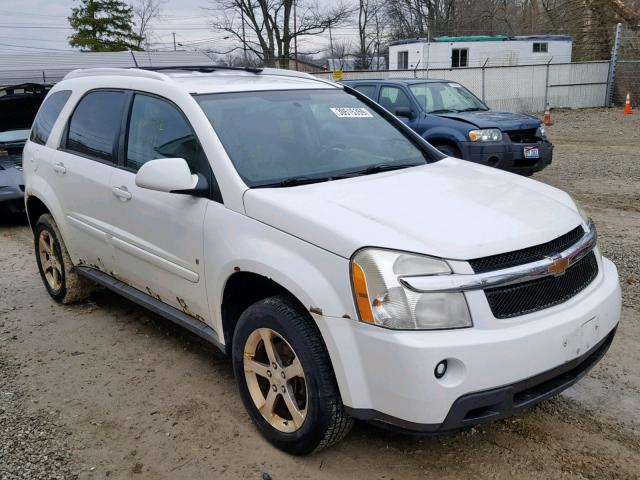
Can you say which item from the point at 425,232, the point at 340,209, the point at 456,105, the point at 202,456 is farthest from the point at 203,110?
the point at 456,105

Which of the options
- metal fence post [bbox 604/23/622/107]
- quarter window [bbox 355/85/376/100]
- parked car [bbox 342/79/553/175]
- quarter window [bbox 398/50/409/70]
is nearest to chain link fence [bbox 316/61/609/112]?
metal fence post [bbox 604/23/622/107]

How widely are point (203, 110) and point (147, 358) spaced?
178cm

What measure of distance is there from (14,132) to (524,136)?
7.69 metres

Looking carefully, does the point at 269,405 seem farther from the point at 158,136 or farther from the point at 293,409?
the point at 158,136

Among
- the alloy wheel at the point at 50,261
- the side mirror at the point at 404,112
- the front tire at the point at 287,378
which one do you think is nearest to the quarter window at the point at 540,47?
the side mirror at the point at 404,112

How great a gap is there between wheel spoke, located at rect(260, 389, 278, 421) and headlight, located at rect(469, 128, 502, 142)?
6744 millimetres

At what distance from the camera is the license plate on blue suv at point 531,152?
9.01 meters

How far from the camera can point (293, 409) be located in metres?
2.89

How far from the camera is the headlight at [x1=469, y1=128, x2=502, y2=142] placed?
8.93m

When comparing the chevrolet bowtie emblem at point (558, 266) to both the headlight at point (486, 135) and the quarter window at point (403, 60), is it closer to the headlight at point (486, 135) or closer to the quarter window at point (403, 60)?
the headlight at point (486, 135)

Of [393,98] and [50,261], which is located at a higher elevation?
[393,98]

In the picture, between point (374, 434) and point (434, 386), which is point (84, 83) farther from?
point (434, 386)

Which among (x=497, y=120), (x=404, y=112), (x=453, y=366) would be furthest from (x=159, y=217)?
(x=497, y=120)

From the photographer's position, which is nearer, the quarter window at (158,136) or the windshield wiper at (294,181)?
the windshield wiper at (294,181)
